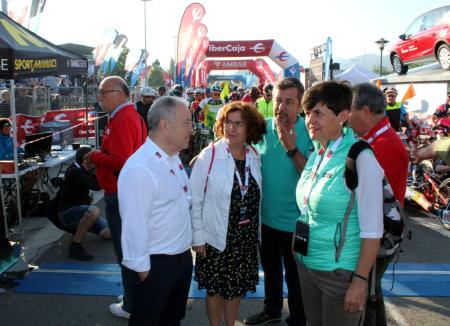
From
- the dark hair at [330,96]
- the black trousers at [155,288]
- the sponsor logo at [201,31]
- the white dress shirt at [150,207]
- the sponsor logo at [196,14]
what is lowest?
the black trousers at [155,288]

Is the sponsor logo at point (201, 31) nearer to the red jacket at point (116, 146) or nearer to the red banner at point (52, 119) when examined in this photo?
the red banner at point (52, 119)

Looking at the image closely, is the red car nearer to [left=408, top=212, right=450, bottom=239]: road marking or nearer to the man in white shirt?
[left=408, top=212, right=450, bottom=239]: road marking

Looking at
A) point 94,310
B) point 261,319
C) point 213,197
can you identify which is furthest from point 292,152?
point 94,310

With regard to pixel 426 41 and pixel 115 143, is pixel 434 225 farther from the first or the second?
pixel 426 41

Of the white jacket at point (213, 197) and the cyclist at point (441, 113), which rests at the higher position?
the cyclist at point (441, 113)

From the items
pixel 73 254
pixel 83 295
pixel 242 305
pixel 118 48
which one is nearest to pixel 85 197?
pixel 73 254

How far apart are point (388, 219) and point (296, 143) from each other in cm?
95

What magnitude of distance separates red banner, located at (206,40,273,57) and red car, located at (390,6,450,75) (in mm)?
6436

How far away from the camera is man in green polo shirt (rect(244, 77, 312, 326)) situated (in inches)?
120

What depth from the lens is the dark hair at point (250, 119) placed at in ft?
10.0

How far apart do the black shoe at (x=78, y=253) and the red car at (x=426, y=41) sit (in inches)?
460

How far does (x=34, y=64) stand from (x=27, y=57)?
22 centimetres

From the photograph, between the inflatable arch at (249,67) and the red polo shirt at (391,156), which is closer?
the red polo shirt at (391,156)

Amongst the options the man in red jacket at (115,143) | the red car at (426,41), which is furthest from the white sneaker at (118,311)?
the red car at (426,41)
